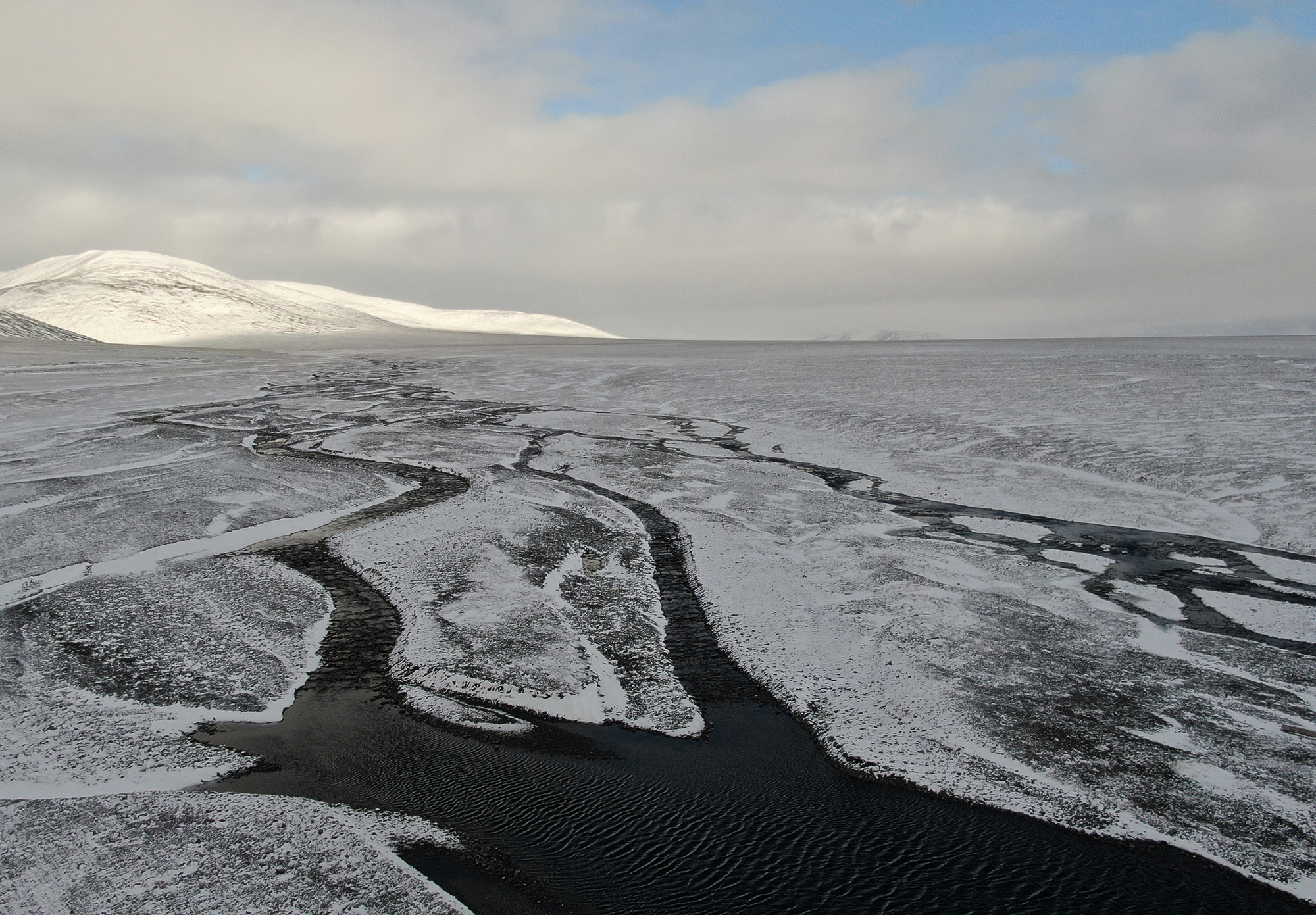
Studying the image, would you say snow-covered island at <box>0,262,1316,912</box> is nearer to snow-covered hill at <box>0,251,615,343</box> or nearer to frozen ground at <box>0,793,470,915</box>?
frozen ground at <box>0,793,470,915</box>

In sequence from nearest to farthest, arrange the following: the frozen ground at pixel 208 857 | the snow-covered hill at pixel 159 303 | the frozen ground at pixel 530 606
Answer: the frozen ground at pixel 208 857 → the frozen ground at pixel 530 606 → the snow-covered hill at pixel 159 303

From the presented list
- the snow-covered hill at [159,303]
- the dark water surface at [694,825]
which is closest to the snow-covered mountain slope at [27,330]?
the snow-covered hill at [159,303]

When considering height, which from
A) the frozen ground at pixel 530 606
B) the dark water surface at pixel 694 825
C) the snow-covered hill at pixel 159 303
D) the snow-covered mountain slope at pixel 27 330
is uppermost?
the snow-covered hill at pixel 159 303

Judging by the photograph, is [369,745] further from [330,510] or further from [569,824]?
[330,510]

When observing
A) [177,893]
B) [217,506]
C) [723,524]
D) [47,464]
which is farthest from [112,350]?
[177,893]

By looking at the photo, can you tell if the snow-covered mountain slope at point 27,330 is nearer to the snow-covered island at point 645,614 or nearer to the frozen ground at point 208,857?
the snow-covered island at point 645,614

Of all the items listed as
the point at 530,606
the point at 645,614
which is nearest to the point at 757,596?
the point at 645,614

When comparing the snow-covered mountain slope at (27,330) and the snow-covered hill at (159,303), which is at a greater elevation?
the snow-covered hill at (159,303)
